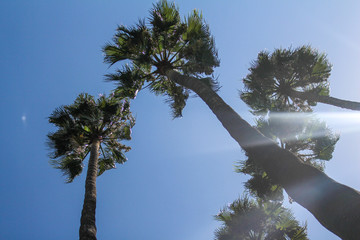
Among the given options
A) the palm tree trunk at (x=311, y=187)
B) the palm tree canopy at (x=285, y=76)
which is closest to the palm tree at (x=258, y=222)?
the palm tree canopy at (x=285, y=76)

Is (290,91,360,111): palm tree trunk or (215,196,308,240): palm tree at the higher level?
(290,91,360,111): palm tree trunk

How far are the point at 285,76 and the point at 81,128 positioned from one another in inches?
370

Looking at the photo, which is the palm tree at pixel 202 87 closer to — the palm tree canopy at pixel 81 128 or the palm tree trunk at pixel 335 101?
the palm tree canopy at pixel 81 128

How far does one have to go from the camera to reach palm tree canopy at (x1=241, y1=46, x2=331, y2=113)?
36.1 ft

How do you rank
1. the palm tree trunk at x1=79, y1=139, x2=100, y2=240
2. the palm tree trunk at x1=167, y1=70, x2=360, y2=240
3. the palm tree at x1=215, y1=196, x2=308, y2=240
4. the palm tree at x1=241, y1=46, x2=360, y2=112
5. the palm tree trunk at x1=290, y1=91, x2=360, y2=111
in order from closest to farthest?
the palm tree trunk at x1=167, y1=70, x2=360, y2=240 < the palm tree trunk at x1=79, y1=139, x2=100, y2=240 < the palm tree trunk at x1=290, y1=91, x2=360, y2=111 < the palm tree at x1=215, y1=196, x2=308, y2=240 < the palm tree at x1=241, y1=46, x2=360, y2=112

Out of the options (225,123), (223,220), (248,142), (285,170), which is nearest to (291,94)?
(223,220)

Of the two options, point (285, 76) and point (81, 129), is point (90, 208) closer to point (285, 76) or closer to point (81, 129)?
point (81, 129)

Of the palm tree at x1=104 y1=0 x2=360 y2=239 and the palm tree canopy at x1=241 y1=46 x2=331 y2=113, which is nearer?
the palm tree at x1=104 y1=0 x2=360 y2=239

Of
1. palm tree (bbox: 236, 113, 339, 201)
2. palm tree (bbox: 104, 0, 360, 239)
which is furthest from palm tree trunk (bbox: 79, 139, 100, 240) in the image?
palm tree (bbox: 236, 113, 339, 201)

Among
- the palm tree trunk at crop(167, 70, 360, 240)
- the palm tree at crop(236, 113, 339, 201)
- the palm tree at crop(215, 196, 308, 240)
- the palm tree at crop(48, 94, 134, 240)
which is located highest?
the palm tree at crop(48, 94, 134, 240)

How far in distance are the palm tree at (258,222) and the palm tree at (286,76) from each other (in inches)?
193

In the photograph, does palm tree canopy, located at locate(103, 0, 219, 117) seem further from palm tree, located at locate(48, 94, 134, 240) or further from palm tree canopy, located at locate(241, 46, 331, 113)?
palm tree canopy, located at locate(241, 46, 331, 113)

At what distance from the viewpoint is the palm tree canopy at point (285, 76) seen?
11008 mm

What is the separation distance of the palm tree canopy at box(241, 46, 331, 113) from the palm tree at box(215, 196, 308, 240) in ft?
14.8
